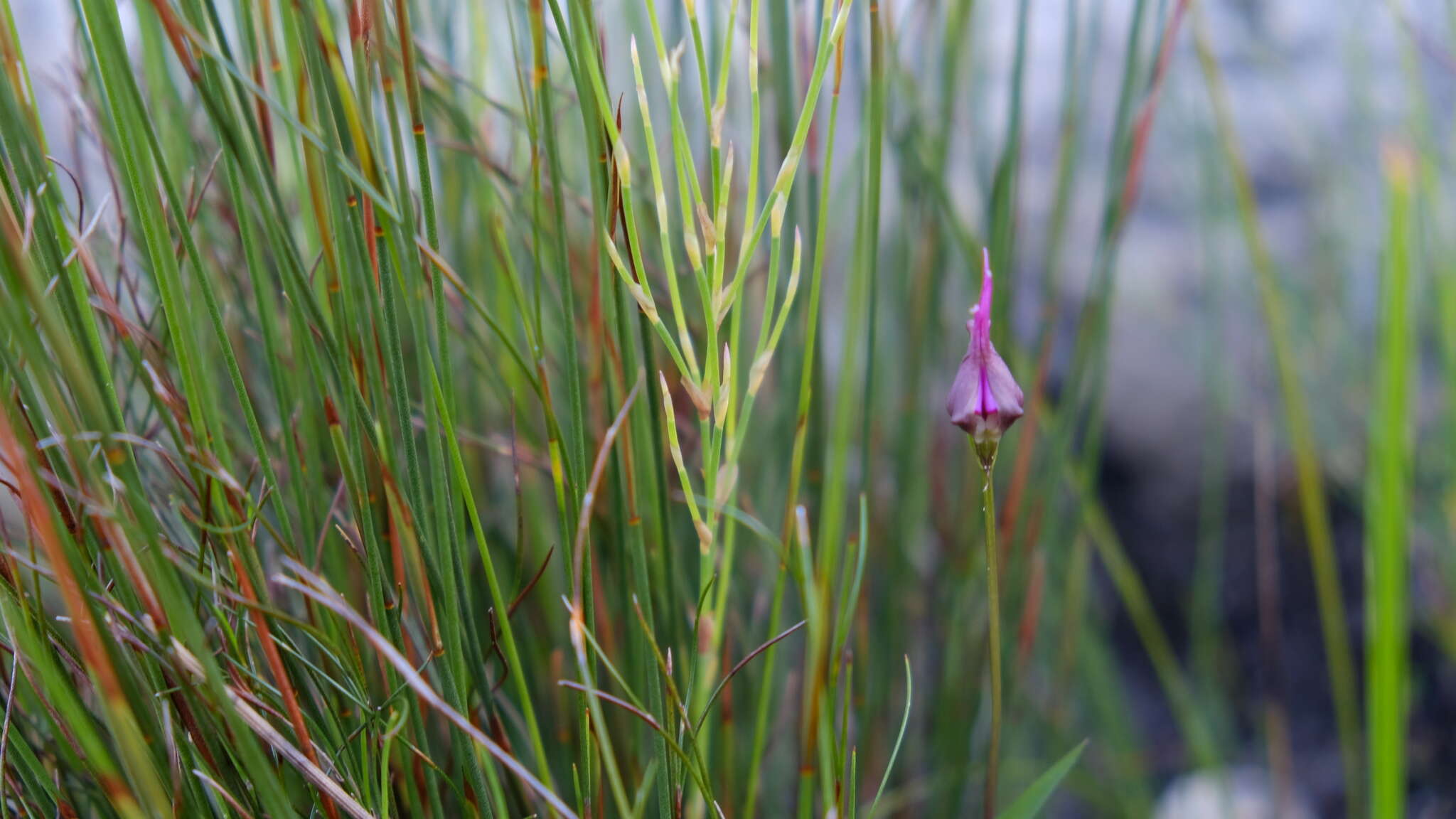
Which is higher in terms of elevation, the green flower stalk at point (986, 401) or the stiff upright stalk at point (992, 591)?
the green flower stalk at point (986, 401)

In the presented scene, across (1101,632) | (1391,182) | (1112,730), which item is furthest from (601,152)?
(1101,632)

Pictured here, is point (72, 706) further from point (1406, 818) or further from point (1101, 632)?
point (1406, 818)

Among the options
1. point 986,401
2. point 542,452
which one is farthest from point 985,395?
point 542,452

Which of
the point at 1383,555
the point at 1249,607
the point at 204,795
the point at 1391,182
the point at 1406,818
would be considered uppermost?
the point at 1391,182

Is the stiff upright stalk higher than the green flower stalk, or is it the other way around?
the green flower stalk

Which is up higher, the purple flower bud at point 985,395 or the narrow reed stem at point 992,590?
the purple flower bud at point 985,395

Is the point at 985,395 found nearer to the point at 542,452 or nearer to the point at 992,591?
the point at 992,591

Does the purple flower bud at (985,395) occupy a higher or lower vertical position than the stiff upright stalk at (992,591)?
higher

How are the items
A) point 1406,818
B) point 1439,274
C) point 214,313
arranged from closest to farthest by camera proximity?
point 214,313, point 1439,274, point 1406,818
